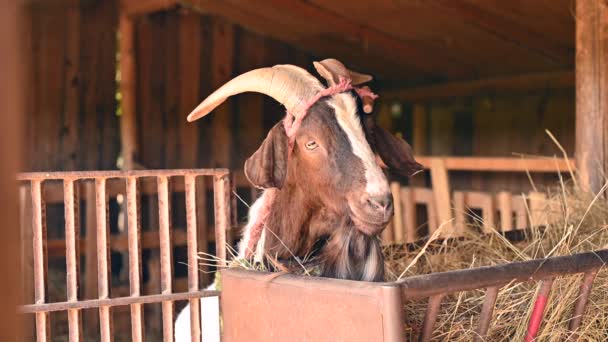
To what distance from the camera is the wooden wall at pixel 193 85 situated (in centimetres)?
859

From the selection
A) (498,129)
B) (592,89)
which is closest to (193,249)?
(592,89)

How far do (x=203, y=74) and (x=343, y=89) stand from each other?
18.6ft

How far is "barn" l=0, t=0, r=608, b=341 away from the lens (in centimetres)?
685

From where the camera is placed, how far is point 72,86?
834 cm

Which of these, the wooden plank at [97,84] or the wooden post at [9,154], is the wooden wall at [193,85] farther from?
the wooden post at [9,154]

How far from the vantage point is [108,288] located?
10.6 feet

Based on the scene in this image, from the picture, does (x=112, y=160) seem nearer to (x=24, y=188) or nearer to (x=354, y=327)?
(x=24, y=188)

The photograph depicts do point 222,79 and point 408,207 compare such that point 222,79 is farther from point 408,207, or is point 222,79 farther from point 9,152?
point 9,152

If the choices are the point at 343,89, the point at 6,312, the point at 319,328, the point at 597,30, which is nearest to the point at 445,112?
the point at 597,30

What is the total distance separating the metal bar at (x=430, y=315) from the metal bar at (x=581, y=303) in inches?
27.1

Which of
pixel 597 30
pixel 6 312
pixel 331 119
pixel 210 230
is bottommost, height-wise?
pixel 210 230

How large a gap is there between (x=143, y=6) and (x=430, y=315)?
244 inches

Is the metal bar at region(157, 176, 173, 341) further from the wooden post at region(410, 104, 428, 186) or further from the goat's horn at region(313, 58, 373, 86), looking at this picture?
the wooden post at region(410, 104, 428, 186)

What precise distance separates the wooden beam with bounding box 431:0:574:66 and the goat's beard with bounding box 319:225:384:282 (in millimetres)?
3655
